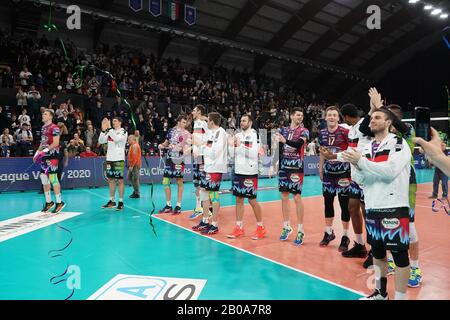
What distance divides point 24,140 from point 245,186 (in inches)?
395

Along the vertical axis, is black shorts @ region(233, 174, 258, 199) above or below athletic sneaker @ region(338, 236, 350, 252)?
above

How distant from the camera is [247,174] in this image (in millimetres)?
5125

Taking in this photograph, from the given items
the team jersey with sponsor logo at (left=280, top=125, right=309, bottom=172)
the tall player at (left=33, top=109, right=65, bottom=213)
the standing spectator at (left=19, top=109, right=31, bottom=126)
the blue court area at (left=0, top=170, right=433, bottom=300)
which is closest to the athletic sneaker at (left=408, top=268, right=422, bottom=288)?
the blue court area at (left=0, top=170, right=433, bottom=300)

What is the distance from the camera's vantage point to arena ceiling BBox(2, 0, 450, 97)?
21.2 m

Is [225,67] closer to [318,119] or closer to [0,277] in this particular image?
[318,119]

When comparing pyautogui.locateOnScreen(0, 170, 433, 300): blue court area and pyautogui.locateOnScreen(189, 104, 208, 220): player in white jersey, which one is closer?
pyautogui.locateOnScreen(0, 170, 433, 300): blue court area

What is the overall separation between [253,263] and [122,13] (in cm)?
1887

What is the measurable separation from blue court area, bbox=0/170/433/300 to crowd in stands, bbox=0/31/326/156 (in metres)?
4.56

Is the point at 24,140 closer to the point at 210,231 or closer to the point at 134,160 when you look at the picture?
the point at 134,160

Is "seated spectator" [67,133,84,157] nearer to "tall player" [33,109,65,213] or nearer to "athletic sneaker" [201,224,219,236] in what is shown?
"tall player" [33,109,65,213]

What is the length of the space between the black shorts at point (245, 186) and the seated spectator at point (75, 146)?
8.34 metres

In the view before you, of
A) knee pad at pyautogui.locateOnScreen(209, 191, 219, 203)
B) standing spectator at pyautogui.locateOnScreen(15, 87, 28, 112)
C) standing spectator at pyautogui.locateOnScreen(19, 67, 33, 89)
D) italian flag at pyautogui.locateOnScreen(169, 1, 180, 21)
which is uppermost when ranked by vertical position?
italian flag at pyautogui.locateOnScreen(169, 1, 180, 21)

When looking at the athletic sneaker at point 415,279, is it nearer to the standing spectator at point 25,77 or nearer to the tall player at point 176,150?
the tall player at point 176,150

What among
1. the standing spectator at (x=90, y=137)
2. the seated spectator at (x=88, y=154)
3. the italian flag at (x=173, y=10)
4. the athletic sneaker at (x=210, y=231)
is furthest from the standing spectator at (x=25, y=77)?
the athletic sneaker at (x=210, y=231)
